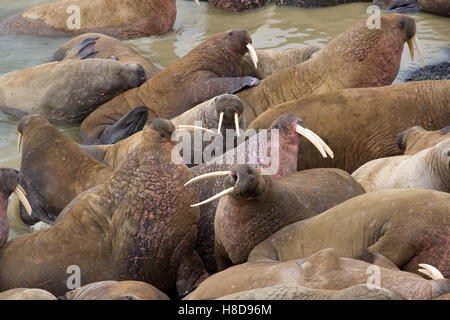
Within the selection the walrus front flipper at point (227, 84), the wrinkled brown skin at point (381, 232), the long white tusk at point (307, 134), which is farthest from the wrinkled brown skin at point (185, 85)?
the wrinkled brown skin at point (381, 232)

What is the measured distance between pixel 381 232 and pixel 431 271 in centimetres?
46

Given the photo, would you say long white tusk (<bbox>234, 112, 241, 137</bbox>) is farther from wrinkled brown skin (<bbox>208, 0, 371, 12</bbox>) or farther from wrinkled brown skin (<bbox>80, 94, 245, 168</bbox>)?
wrinkled brown skin (<bbox>208, 0, 371, 12</bbox>)

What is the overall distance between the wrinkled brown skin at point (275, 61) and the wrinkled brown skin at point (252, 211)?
3.70 metres

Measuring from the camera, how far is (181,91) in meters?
7.70

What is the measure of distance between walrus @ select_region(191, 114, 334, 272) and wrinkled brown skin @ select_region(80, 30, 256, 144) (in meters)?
2.31

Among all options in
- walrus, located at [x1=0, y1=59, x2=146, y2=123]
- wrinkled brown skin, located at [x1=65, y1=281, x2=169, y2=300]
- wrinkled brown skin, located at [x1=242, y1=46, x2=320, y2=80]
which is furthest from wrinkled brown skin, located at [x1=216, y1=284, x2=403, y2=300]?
walrus, located at [x1=0, y1=59, x2=146, y2=123]

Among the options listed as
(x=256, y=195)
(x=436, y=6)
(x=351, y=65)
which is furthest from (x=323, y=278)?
(x=436, y=6)

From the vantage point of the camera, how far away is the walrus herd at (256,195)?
11.8ft

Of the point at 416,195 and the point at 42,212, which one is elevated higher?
the point at 416,195

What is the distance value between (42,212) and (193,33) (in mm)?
5142

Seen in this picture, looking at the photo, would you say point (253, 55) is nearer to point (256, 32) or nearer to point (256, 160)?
point (256, 32)

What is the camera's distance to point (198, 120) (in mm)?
6402
